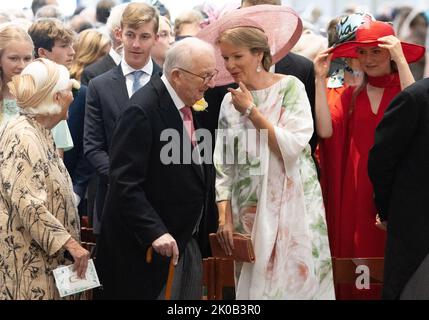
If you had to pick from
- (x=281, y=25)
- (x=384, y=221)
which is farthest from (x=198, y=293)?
(x=281, y=25)

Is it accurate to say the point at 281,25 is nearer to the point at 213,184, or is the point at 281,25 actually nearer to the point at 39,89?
the point at 213,184

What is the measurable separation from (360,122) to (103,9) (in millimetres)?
5471

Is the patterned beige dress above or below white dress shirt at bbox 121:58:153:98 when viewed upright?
below

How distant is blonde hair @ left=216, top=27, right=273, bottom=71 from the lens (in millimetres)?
5844

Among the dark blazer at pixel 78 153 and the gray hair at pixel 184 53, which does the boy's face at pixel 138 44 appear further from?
the gray hair at pixel 184 53

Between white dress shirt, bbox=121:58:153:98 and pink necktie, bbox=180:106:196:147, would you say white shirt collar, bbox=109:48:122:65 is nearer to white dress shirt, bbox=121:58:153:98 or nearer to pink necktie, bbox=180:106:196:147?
white dress shirt, bbox=121:58:153:98

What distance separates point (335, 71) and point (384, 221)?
1282 millimetres

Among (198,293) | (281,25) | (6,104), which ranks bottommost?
(198,293)

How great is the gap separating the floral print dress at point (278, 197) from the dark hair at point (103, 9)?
5.58 meters

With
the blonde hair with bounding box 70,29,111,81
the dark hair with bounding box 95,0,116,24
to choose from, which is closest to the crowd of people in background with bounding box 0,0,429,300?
the blonde hair with bounding box 70,29,111,81

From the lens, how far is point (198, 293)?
5.73 meters

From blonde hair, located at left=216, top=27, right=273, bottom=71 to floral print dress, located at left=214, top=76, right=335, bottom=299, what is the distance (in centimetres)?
21

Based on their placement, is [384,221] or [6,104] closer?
[384,221]

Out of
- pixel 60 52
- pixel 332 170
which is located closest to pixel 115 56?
pixel 60 52
